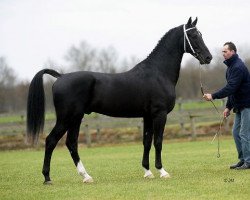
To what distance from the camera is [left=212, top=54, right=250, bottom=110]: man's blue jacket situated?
9922 mm

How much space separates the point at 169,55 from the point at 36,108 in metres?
2.62

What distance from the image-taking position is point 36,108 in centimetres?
916

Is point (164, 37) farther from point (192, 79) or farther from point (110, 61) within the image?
point (110, 61)

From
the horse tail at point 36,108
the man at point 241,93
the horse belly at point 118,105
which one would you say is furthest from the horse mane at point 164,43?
the horse tail at point 36,108

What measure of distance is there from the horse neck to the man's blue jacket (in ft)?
3.01

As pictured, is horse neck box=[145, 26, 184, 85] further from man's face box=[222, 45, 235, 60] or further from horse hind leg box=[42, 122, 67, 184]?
horse hind leg box=[42, 122, 67, 184]

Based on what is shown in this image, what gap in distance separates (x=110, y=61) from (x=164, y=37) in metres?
72.7

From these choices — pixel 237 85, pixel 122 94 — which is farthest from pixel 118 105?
pixel 237 85

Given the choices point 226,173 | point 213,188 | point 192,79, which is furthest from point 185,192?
point 192,79

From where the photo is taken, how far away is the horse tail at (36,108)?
9078 mm

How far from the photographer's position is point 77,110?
8.90m

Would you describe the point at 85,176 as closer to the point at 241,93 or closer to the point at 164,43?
the point at 164,43

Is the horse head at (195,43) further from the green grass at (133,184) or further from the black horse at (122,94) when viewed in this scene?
the green grass at (133,184)

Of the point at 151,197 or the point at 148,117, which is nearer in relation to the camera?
the point at 151,197
